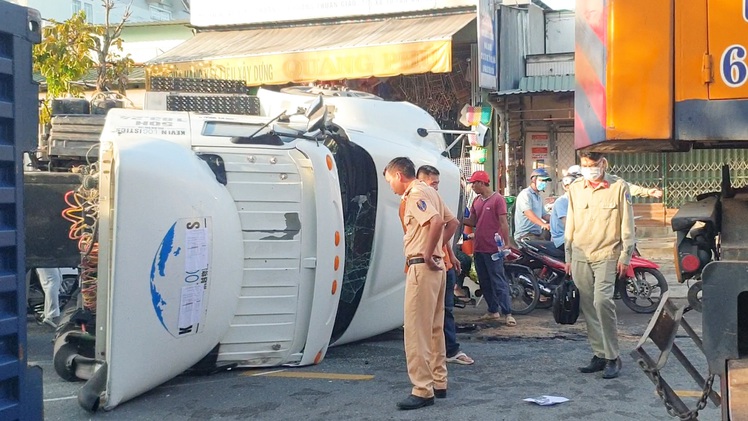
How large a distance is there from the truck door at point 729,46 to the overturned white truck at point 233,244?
3.58 meters

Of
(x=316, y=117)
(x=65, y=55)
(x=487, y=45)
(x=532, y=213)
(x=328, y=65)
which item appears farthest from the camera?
(x=328, y=65)

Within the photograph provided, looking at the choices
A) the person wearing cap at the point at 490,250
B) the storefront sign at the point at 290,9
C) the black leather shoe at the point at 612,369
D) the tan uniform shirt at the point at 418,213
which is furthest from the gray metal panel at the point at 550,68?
the tan uniform shirt at the point at 418,213

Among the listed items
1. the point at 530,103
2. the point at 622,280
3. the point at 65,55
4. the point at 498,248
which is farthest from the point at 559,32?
the point at 65,55

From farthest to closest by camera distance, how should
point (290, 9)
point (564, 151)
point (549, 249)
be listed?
point (290, 9)
point (564, 151)
point (549, 249)

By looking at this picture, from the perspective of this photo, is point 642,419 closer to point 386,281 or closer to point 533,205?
point 386,281

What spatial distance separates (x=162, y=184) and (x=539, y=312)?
5607 mm

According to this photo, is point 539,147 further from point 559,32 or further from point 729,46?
point 729,46

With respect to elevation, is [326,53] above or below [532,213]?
above

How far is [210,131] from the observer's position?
680 centimetres

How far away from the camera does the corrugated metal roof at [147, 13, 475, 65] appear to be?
1415cm

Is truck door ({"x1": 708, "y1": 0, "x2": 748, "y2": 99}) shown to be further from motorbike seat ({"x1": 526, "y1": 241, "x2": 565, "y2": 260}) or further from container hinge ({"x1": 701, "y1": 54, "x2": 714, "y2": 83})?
motorbike seat ({"x1": 526, "y1": 241, "x2": 565, "y2": 260})

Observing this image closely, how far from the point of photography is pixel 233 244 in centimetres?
644

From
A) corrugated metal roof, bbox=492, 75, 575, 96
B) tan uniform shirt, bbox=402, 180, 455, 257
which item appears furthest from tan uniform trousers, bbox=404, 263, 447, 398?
corrugated metal roof, bbox=492, 75, 575, 96

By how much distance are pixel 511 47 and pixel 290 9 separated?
4157 millimetres
